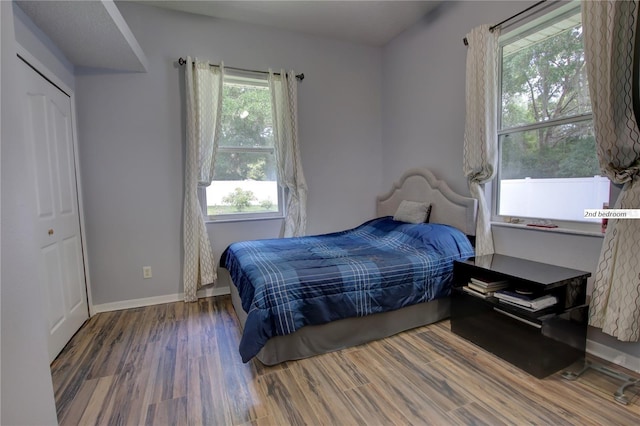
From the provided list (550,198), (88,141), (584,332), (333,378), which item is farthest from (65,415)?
(550,198)

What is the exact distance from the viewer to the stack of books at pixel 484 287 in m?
2.09

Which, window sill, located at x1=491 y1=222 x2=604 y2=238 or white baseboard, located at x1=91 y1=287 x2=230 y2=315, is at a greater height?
window sill, located at x1=491 y1=222 x2=604 y2=238

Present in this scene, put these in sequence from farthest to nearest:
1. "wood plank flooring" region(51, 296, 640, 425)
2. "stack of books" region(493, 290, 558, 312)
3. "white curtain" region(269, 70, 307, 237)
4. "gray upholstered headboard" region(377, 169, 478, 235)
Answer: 1. "white curtain" region(269, 70, 307, 237)
2. "gray upholstered headboard" region(377, 169, 478, 235)
3. "stack of books" region(493, 290, 558, 312)
4. "wood plank flooring" region(51, 296, 640, 425)

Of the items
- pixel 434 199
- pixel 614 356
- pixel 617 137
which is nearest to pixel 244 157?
pixel 434 199

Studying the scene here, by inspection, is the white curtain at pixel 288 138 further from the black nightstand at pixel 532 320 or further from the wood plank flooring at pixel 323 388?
the black nightstand at pixel 532 320

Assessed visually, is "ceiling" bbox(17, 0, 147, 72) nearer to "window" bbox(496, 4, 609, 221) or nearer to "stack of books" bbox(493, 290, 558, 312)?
"window" bbox(496, 4, 609, 221)

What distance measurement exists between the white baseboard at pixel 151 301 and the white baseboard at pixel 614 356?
3141 millimetres

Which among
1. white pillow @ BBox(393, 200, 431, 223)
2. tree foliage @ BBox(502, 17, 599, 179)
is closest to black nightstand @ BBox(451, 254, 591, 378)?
tree foliage @ BBox(502, 17, 599, 179)

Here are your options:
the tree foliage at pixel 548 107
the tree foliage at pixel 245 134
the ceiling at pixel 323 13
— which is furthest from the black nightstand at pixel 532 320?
the ceiling at pixel 323 13

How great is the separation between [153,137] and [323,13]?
2.14 m

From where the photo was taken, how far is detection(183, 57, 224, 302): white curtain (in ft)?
9.81

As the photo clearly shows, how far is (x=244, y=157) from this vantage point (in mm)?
3395

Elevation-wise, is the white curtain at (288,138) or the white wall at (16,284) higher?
the white curtain at (288,138)

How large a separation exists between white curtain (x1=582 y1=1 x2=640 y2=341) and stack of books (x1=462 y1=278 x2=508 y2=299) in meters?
0.54
